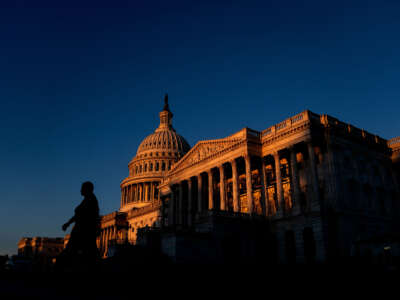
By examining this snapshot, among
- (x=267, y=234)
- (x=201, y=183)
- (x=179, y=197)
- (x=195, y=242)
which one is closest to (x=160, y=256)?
(x=195, y=242)

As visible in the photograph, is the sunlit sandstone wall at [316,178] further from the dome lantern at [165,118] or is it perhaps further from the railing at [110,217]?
the dome lantern at [165,118]

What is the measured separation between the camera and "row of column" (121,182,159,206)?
400 feet

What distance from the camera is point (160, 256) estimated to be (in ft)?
131

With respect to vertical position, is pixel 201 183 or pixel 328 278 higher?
pixel 201 183

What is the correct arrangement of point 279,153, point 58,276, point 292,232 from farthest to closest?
point 279,153 → point 292,232 → point 58,276

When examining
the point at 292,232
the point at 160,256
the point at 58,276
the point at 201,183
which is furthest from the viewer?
the point at 201,183

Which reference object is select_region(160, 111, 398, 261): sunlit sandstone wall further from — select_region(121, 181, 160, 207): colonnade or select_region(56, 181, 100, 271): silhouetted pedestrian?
select_region(121, 181, 160, 207): colonnade

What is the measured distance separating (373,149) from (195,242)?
29294 millimetres

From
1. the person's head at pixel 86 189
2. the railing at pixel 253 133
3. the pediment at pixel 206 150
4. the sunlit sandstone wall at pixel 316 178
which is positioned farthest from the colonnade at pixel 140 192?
the person's head at pixel 86 189

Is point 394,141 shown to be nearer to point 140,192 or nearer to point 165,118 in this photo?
point 140,192

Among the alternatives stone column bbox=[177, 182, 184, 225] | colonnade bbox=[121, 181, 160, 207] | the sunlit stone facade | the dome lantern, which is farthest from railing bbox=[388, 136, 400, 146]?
the dome lantern

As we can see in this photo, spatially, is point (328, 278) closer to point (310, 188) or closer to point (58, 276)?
point (58, 276)

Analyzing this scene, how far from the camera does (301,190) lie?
2067 inches

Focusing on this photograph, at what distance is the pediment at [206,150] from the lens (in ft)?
181
